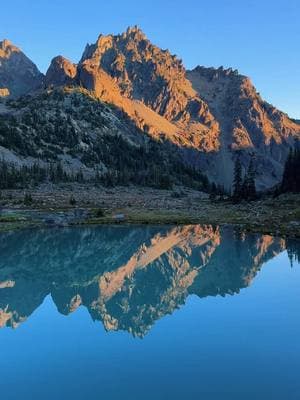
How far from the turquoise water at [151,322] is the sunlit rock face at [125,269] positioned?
11 cm

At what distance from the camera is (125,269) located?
40406 millimetres

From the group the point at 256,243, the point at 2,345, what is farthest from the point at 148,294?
the point at 256,243

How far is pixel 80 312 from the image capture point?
90.2ft

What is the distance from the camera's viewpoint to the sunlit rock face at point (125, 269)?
28.5 m

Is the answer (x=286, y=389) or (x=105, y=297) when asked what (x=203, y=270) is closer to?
(x=105, y=297)

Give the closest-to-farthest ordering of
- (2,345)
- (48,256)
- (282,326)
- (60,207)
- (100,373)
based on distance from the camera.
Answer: (100,373)
(2,345)
(282,326)
(48,256)
(60,207)

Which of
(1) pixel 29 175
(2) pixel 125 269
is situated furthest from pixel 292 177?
(1) pixel 29 175

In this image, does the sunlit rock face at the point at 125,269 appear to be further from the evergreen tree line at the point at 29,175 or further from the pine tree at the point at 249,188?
the evergreen tree line at the point at 29,175

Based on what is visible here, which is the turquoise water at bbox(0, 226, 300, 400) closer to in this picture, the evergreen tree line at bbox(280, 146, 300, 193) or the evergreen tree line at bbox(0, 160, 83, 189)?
the evergreen tree line at bbox(280, 146, 300, 193)

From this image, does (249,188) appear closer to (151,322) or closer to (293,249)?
(293,249)

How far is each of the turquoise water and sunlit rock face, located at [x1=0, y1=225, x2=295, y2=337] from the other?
0.11 meters

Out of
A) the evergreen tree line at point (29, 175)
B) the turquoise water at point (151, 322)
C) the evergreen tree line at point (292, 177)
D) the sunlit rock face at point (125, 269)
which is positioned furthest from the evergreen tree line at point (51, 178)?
the turquoise water at point (151, 322)

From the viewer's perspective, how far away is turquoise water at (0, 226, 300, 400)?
16953mm

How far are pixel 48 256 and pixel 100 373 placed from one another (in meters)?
30.6
